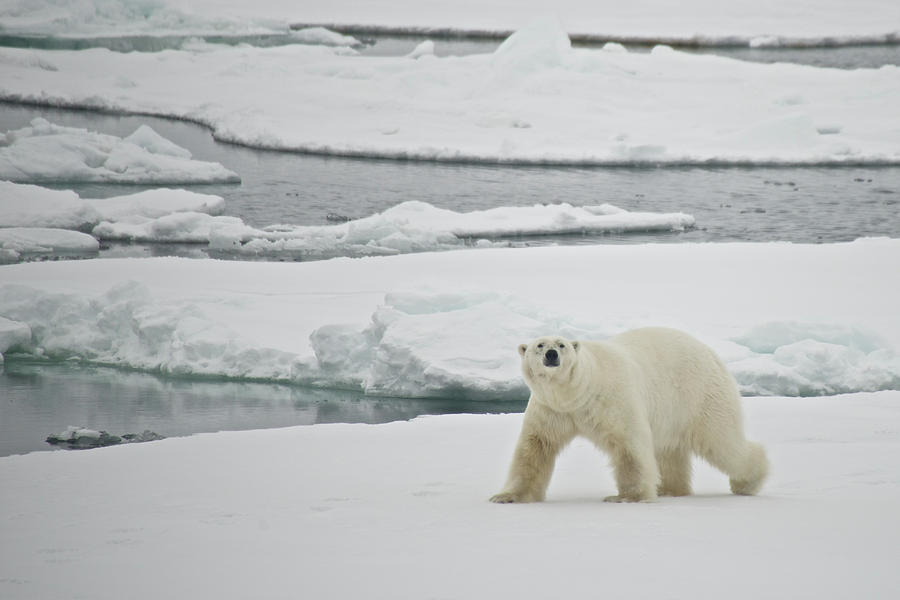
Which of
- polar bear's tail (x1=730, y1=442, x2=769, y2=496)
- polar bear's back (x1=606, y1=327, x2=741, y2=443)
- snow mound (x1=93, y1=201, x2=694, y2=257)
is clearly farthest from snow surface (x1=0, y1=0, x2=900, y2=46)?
polar bear's tail (x1=730, y1=442, x2=769, y2=496)

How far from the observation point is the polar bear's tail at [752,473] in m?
4.38

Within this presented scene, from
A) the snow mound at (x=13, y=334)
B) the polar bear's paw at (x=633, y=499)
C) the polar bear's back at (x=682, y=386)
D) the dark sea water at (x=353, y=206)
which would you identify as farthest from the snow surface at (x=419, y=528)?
the snow mound at (x=13, y=334)

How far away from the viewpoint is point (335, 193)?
19.2m

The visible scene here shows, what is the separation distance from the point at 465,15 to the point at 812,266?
111ft

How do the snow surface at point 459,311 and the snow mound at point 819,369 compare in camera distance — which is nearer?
the snow mound at point 819,369

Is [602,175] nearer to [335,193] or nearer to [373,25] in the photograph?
[335,193]

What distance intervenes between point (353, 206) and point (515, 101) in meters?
7.95

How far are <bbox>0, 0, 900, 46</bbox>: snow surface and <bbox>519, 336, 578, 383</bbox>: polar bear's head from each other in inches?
1368

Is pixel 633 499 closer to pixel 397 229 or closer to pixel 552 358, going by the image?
pixel 552 358

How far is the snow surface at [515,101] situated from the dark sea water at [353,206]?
0.65 metres

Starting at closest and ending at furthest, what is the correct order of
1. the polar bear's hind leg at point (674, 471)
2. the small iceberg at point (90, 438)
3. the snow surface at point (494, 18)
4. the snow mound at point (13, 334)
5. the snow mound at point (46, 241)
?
1. the polar bear's hind leg at point (674, 471)
2. the small iceberg at point (90, 438)
3. the snow mound at point (13, 334)
4. the snow mound at point (46, 241)
5. the snow surface at point (494, 18)

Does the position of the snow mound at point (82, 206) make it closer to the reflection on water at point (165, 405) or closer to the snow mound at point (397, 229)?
the snow mound at point (397, 229)

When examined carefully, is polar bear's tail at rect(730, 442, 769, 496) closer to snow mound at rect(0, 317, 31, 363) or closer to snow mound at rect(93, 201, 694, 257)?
snow mound at rect(0, 317, 31, 363)

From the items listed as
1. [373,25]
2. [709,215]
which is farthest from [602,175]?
[373,25]
